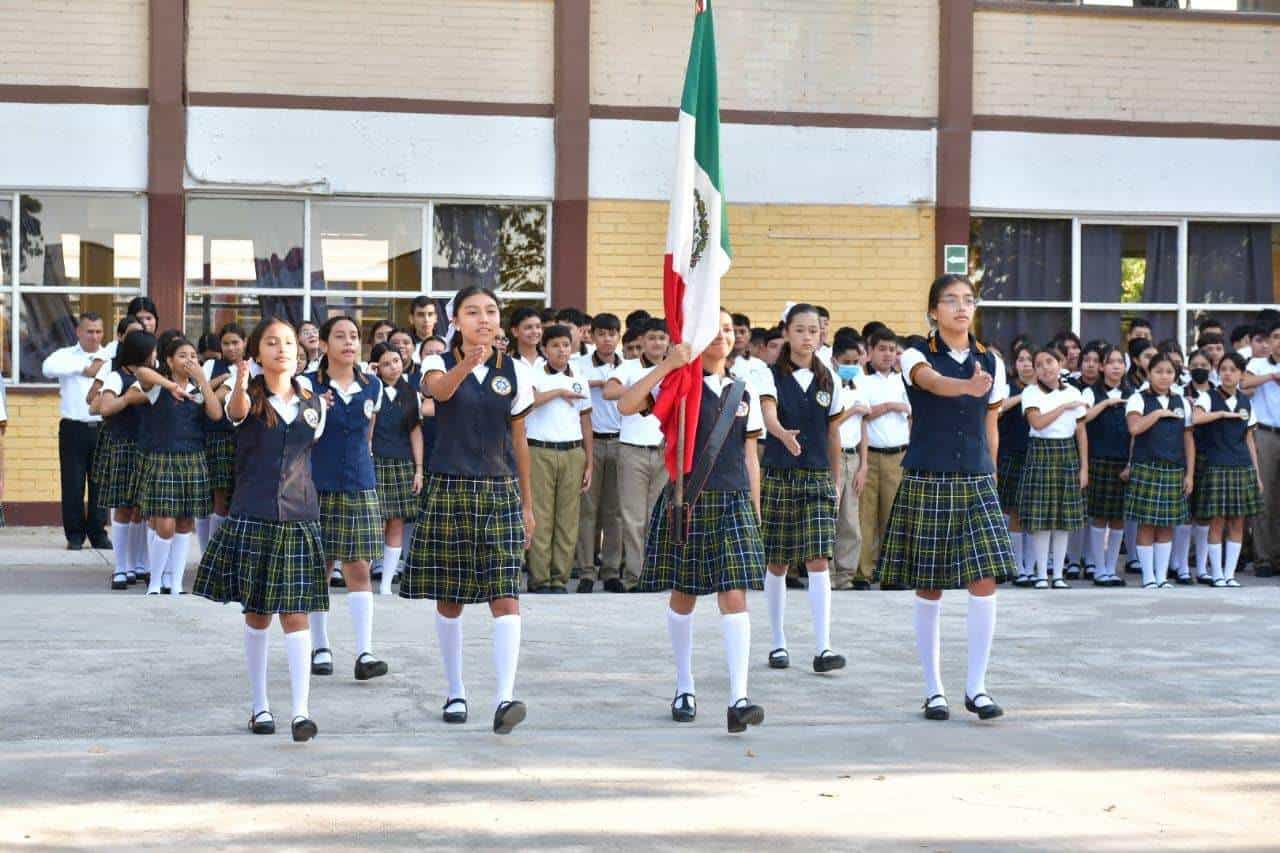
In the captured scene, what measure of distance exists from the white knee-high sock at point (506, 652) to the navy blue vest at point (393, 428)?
204 inches

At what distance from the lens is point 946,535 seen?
888cm

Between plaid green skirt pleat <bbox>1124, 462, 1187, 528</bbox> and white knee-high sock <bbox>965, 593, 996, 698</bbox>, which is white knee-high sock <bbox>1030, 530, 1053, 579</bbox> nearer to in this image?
plaid green skirt pleat <bbox>1124, 462, 1187, 528</bbox>

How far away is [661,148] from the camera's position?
18.9 metres

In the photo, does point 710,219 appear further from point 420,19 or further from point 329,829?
point 420,19

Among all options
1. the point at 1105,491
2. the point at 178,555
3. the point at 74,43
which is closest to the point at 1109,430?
the point at 1105,491

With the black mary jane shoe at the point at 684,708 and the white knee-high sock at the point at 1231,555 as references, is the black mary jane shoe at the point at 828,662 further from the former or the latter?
the white knee-high sock at the point at 1231,555

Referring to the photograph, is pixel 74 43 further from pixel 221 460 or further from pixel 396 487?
pixel 396 487

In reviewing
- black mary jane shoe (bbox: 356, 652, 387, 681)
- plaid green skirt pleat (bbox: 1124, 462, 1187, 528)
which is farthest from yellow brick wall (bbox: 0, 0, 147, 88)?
black mary jane shoe (bbox: 356, 652, 387, 681)

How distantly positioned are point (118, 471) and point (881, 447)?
5616mm

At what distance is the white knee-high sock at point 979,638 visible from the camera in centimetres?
873

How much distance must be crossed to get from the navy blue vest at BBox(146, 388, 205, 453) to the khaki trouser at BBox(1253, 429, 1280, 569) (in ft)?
28.1

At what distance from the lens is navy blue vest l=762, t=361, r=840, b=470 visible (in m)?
10.7

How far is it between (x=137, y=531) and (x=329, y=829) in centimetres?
785

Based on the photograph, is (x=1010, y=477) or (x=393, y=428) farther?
(x=1010, y=477)
